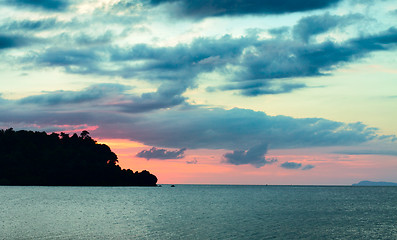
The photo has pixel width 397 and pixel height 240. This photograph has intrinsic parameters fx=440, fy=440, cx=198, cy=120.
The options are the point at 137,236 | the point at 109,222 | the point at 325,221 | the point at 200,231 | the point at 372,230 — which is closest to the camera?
the point at 137,236

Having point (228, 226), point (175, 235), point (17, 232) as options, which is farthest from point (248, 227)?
point (17, 232)

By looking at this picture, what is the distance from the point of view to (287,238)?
68312 mm

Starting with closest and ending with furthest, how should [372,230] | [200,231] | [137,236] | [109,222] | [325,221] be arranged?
[137,236] → [200,231] → [372,230] → [109,222] → [325,221]

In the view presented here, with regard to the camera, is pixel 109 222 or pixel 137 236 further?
pixel 109 222

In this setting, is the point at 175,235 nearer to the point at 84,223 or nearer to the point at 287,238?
the point at 287,238

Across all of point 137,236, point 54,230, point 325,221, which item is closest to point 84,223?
point 54,230

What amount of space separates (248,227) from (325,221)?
23976 millimetres

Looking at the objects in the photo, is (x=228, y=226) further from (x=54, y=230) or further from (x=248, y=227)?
(x=54, y=230)

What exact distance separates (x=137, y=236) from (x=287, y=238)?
23274mm

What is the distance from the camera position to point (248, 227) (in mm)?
82938

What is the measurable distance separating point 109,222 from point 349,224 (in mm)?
49638

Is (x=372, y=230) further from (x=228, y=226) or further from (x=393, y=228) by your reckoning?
(x=228, y=226)

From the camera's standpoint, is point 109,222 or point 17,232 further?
point 109,222

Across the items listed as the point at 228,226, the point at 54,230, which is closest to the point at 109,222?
the point at 54,230
